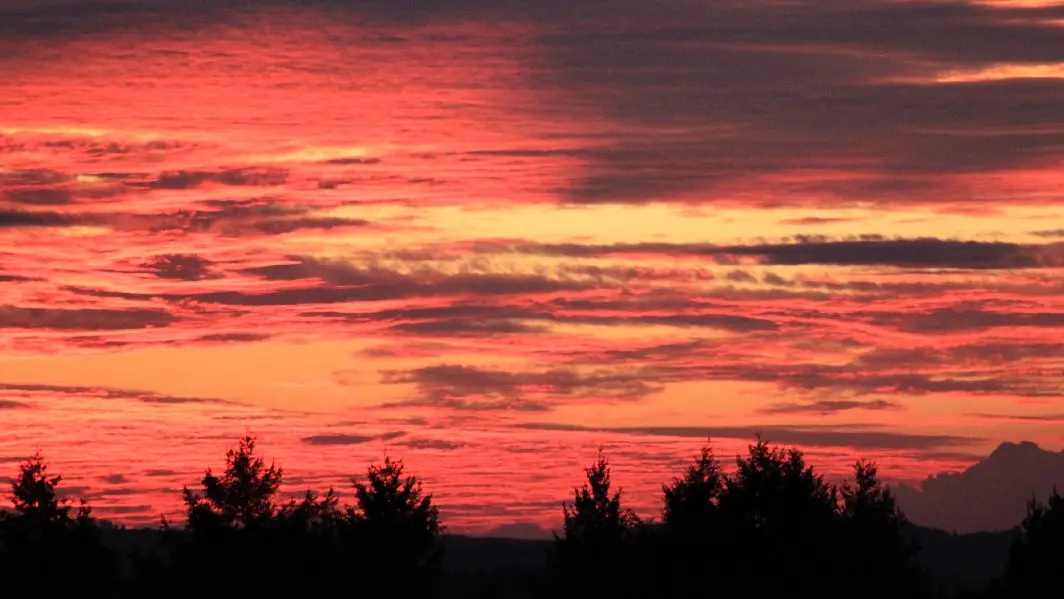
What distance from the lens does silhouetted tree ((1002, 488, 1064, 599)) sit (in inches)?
2569

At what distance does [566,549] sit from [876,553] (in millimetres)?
12749

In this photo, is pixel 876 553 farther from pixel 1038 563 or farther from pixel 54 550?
pixel 54 550

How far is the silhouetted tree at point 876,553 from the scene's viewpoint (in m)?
69.2

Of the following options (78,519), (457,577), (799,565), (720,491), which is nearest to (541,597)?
(799,565)

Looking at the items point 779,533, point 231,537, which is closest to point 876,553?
point 779,533

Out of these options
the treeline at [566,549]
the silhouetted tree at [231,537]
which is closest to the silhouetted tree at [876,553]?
the treeline at [566,549]

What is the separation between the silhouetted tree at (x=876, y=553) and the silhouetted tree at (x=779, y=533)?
92cm

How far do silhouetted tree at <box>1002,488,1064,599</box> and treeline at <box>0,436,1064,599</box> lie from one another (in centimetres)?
7

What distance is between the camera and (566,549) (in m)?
70.4

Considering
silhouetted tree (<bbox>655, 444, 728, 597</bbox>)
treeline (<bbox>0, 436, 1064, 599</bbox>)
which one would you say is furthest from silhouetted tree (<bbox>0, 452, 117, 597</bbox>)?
silhouetted tree (<bbox>655, 444, 728, 597</bbox>)

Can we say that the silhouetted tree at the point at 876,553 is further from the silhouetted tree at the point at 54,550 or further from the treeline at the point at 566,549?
the silhouetted tree at the point at 54,550

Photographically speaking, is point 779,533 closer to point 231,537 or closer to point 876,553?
point 876,553

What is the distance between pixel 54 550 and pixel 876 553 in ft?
109

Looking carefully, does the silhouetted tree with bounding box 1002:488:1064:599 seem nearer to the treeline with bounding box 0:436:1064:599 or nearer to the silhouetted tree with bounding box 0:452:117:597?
the treeline with bounding box 0:436:1064:599
